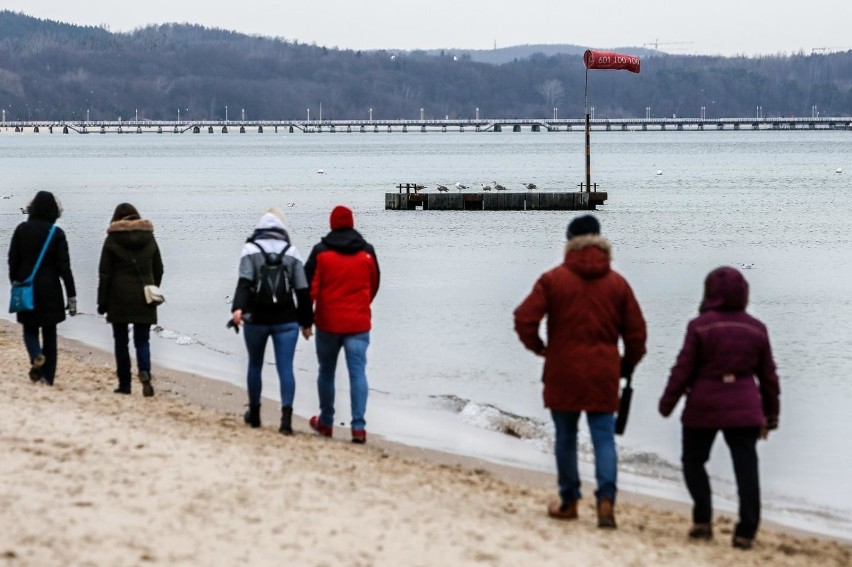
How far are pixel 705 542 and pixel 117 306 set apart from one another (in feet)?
16.7

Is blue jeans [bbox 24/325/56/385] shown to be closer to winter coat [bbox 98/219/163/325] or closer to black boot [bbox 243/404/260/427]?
winter coat [bbox 98/219/163/325]

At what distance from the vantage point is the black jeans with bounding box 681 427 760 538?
7.25 m

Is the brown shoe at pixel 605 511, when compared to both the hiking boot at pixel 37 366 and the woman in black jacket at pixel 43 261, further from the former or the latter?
the hiking boot at pixel 37 366

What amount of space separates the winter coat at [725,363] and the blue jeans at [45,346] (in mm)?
5926

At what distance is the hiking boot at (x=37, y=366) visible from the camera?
11.5m

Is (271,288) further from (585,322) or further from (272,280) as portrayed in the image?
(585,322)

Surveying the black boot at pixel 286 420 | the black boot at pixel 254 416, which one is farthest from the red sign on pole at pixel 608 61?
the black boot at pixel 286 420

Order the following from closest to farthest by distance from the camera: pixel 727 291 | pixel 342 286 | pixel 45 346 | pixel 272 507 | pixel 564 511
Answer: pixel 727 291
pixel 272 507
pixel 564 511
pixel 342 286
pixel 45 346

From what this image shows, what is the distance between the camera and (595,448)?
24.8 feet

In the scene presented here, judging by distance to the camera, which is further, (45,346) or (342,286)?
(45,346)

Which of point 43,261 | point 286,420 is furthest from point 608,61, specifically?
point 286,420

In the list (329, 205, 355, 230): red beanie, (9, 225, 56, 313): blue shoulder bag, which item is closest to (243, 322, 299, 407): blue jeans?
(329, 205, 355, 230): red beanie

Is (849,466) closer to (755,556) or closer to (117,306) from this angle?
(755,556)

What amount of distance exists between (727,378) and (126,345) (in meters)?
5.68
